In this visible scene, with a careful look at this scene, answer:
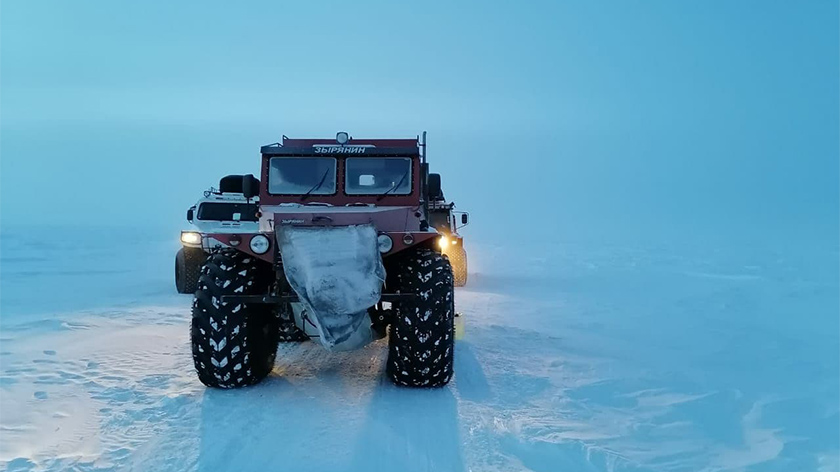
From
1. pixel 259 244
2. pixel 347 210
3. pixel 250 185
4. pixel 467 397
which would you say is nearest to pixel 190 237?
pixel 250 185

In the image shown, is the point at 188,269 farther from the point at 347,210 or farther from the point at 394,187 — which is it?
the point at 347,210

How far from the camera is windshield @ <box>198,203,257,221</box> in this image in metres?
12.7

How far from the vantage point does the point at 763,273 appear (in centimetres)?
1844

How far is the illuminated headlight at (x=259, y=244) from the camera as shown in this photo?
5.13 metres

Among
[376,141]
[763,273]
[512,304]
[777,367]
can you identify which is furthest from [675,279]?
[376,141]

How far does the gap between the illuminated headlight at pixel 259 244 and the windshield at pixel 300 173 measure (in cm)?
214

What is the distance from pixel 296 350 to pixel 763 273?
16.1 m

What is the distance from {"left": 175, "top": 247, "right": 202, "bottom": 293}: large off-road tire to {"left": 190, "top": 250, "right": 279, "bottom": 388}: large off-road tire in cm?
690

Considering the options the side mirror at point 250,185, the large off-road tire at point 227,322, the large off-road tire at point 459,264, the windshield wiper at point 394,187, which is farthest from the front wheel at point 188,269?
the large off-road tire at point 227,322

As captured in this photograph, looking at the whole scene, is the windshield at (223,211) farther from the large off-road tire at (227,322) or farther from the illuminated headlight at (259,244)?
the illuminated headlight at (259,244)

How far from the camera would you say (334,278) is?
4.99 m

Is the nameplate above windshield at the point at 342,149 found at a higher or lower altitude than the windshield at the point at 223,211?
higher

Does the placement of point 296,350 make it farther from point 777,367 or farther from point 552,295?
point 552,295

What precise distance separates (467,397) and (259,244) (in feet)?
7.30
